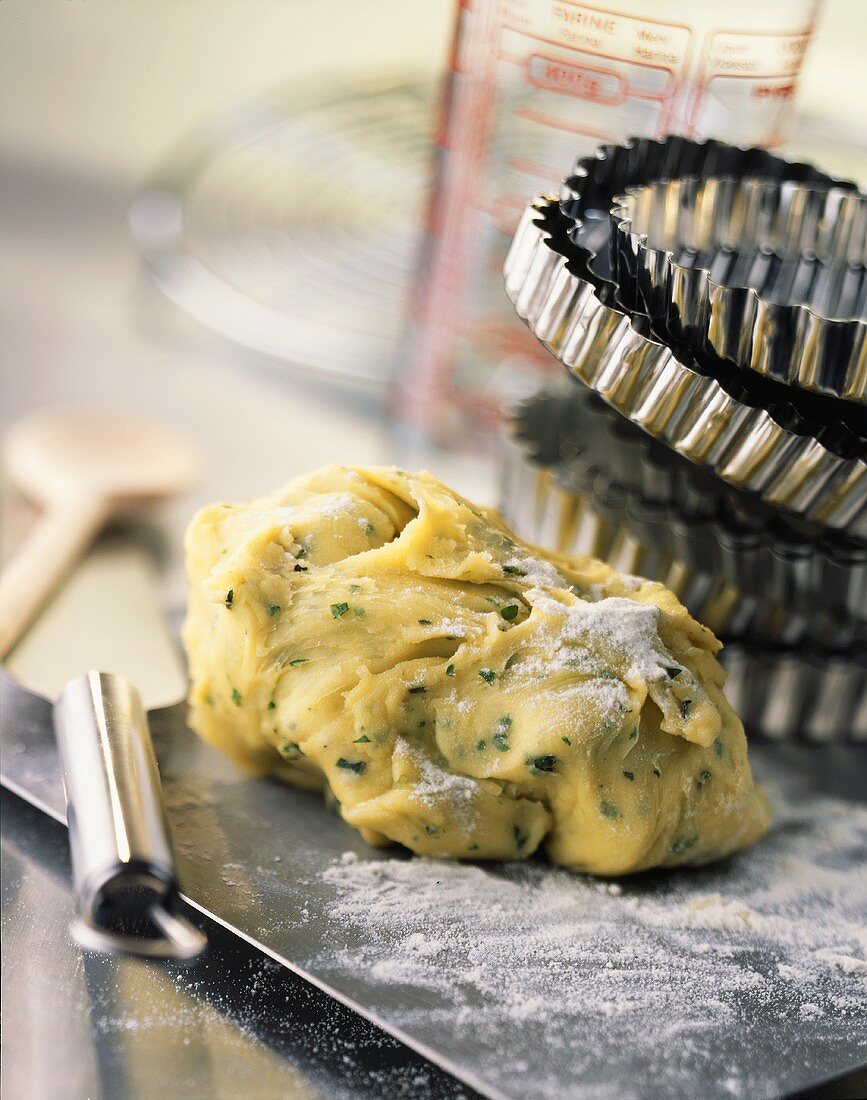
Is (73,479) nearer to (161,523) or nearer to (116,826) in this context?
(161,523)

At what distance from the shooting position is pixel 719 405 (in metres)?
0.56

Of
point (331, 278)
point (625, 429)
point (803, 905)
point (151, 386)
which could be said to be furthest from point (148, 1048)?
point (331, 278)

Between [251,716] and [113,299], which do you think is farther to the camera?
[113,299]

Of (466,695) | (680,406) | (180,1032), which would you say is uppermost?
(680,406)

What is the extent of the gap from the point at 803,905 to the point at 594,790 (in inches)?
5.2

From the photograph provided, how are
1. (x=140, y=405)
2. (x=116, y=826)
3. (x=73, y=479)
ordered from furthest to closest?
(x=140, y=405) → (x=73, y=479) → (x=116, y=826)

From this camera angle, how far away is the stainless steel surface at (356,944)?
458 mm

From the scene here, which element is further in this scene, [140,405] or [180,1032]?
[140,405]

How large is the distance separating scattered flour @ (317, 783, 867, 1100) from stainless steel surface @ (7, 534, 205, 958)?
0.26 feet

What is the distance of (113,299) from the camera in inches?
51.4

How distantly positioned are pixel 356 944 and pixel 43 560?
14.8 inches

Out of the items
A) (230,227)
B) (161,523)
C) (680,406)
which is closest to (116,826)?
(680,406)

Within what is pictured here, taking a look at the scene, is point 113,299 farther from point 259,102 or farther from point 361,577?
point 361,577

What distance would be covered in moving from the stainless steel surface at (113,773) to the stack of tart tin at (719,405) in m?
0.25
